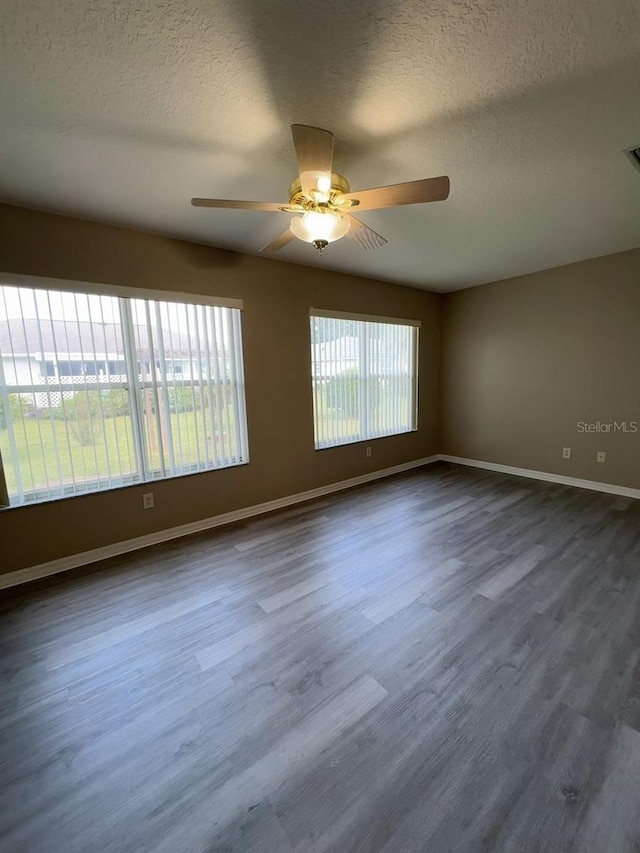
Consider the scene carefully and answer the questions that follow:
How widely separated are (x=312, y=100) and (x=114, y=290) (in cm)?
188

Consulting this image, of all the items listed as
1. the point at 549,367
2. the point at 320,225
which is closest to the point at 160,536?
the point at 320,225

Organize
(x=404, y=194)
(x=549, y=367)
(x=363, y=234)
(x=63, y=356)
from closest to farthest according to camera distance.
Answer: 1. (x=404, y=194)
2. (x=363, y=234)
3. (x=63, y=356)
4. (x=549, y=367)

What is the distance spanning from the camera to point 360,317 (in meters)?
4.05

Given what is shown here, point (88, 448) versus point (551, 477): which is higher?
point (88, 448)

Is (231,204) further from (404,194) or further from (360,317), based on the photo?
(360,317)

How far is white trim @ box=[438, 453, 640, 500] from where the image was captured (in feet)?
11.9

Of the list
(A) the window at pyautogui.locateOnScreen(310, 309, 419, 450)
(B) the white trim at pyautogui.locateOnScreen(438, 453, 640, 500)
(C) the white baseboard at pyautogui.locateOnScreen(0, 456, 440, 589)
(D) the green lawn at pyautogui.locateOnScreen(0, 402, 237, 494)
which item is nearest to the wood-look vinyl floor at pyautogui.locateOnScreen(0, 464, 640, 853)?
(C) the white baseboard at pyautogui.locateOnScreen(0, 456, 440, 589)

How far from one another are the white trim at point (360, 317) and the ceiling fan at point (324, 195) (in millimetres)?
1757

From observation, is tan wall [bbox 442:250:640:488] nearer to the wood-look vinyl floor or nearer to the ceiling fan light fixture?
the wood-look vinyl floor

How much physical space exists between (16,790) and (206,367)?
2535 millimetres

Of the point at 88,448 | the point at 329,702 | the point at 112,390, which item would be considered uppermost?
the point at 112,390

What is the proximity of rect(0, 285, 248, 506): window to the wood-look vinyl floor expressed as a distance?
2.47 feet

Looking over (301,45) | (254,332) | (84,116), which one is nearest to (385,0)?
(301,45)

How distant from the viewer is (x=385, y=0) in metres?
1.04
